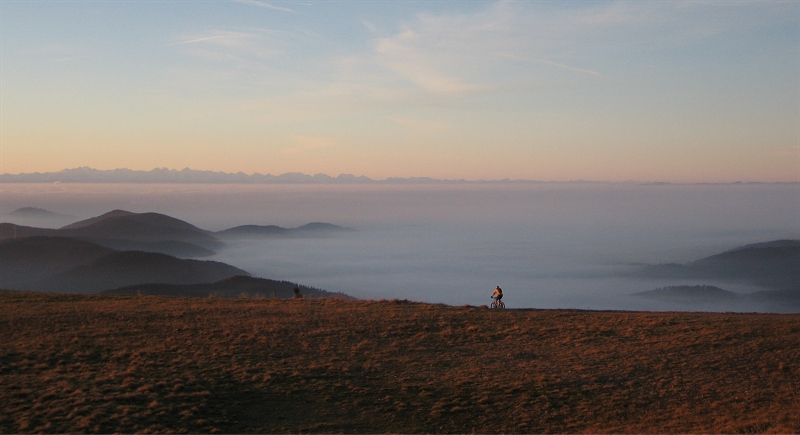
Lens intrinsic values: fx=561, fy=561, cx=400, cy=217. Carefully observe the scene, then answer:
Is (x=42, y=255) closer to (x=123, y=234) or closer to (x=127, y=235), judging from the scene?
(x=127, y=235)

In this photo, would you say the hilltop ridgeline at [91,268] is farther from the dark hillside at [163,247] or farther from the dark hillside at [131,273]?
the dark hillside at [163,247]

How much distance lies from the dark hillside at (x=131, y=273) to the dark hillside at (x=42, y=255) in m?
7.93

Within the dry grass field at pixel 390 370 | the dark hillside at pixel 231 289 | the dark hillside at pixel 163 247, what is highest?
the dark hillside at pixel 163 247

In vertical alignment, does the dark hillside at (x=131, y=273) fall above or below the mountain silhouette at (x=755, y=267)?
below

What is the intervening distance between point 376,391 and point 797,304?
12918 centimetres

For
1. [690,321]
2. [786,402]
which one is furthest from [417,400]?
[690,321]

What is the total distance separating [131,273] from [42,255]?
3487cm

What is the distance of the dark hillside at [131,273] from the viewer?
355 ft

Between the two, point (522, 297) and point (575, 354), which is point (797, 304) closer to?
point (522, 297)

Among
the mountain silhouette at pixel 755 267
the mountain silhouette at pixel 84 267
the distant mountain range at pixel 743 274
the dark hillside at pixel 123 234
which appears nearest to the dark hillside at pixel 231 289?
the mountain silhouette at pixel 84 267

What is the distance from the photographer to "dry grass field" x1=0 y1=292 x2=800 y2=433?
9.70 meters

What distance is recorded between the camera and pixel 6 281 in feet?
369

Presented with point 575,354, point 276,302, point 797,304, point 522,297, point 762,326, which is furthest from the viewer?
point 522,297

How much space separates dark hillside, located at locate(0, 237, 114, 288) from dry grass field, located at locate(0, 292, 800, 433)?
122 m
